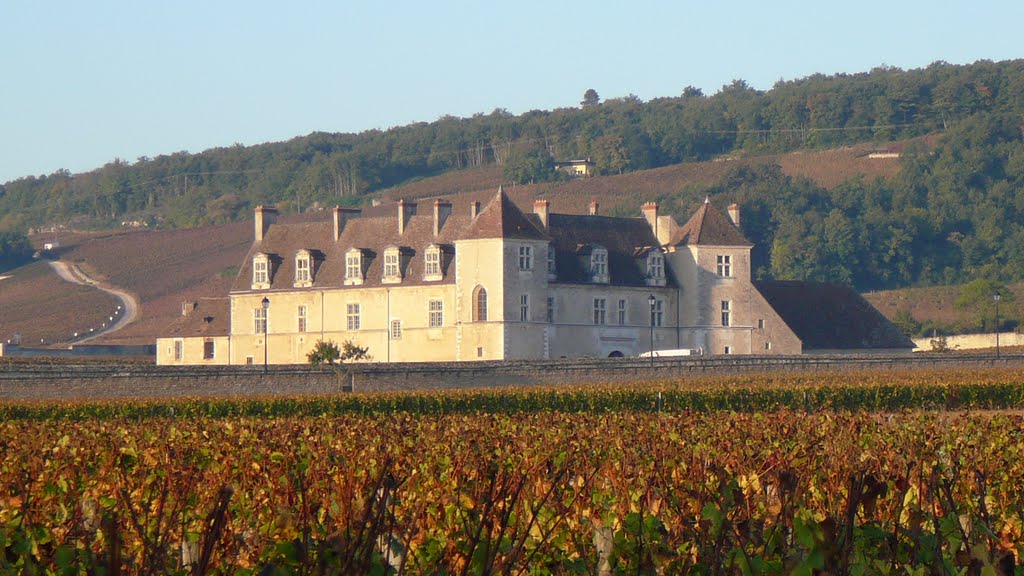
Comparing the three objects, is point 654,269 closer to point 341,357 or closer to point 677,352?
point 677,352

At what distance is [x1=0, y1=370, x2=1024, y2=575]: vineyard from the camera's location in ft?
27.1

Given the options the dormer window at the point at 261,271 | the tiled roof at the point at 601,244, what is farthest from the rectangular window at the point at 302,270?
the tiled roof at the point at 601,244

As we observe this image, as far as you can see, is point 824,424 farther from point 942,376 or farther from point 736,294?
point 736,294

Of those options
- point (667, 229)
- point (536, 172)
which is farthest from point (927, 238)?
point (667, 229)

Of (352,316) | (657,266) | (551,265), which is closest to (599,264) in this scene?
(551,265)

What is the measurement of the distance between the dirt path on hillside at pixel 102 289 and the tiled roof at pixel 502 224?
43237mm

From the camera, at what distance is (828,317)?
7200 centimetres

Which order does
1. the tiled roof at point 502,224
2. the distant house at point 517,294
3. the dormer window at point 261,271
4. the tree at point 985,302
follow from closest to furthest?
the tiled roof at point 502,224, the distant house at point 517,294, the dormer window at point 261,271, the tree at point 985,302

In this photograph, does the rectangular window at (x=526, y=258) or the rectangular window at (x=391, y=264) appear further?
the rectangular window at (x=391, y=264)

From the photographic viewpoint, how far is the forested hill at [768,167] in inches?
4934

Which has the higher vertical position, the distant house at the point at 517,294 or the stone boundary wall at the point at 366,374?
the distant house at the point at 517,294

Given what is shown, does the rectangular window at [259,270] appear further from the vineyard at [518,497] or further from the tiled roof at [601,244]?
the vineyard at [518,497]

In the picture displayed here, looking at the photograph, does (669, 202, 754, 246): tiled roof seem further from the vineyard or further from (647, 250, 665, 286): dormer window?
the vineyard

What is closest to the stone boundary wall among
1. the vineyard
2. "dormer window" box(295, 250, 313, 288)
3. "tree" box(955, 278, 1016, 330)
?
"dormer window" box(295, 250, 313, 288)
